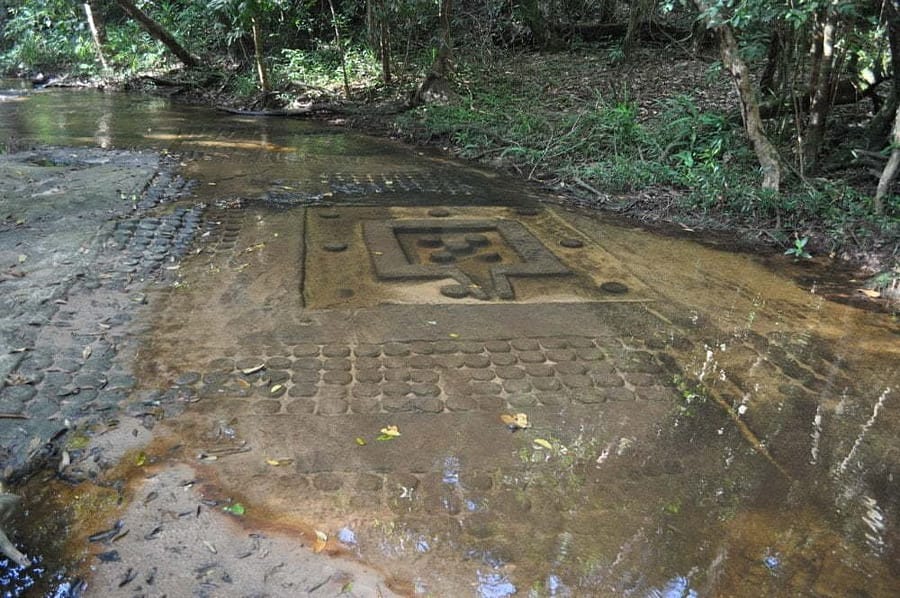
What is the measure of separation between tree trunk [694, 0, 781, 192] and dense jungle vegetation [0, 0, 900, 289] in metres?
0.01

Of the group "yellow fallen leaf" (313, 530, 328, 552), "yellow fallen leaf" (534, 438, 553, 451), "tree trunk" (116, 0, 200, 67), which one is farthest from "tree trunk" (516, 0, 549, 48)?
"yellow fallen leaf" (313, 530, 328, 552)

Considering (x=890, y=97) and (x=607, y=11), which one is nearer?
(x=890, y=97)

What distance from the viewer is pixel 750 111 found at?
6125 millimetres

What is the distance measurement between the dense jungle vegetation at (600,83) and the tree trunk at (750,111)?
0.04ft

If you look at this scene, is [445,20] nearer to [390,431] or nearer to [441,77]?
[441,77]

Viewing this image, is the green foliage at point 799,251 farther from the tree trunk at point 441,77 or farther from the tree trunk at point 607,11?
the tree trunk at point 607,11

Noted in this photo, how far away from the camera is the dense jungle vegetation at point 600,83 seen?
5.69 metres

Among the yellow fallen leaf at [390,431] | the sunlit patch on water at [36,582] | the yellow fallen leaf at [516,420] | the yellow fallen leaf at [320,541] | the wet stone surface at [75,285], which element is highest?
the wet stone surface at [75,285]

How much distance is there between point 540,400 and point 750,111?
4.41 metres

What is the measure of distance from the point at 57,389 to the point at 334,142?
659 centimetres

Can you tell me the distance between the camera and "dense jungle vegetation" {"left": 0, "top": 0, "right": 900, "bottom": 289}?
18.7 feet

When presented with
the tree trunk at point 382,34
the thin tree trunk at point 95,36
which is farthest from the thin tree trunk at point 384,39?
the thin tree trunk at point 95,36

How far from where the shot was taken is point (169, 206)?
17.9 ft

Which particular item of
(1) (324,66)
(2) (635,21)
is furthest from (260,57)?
(2) (635,21)
